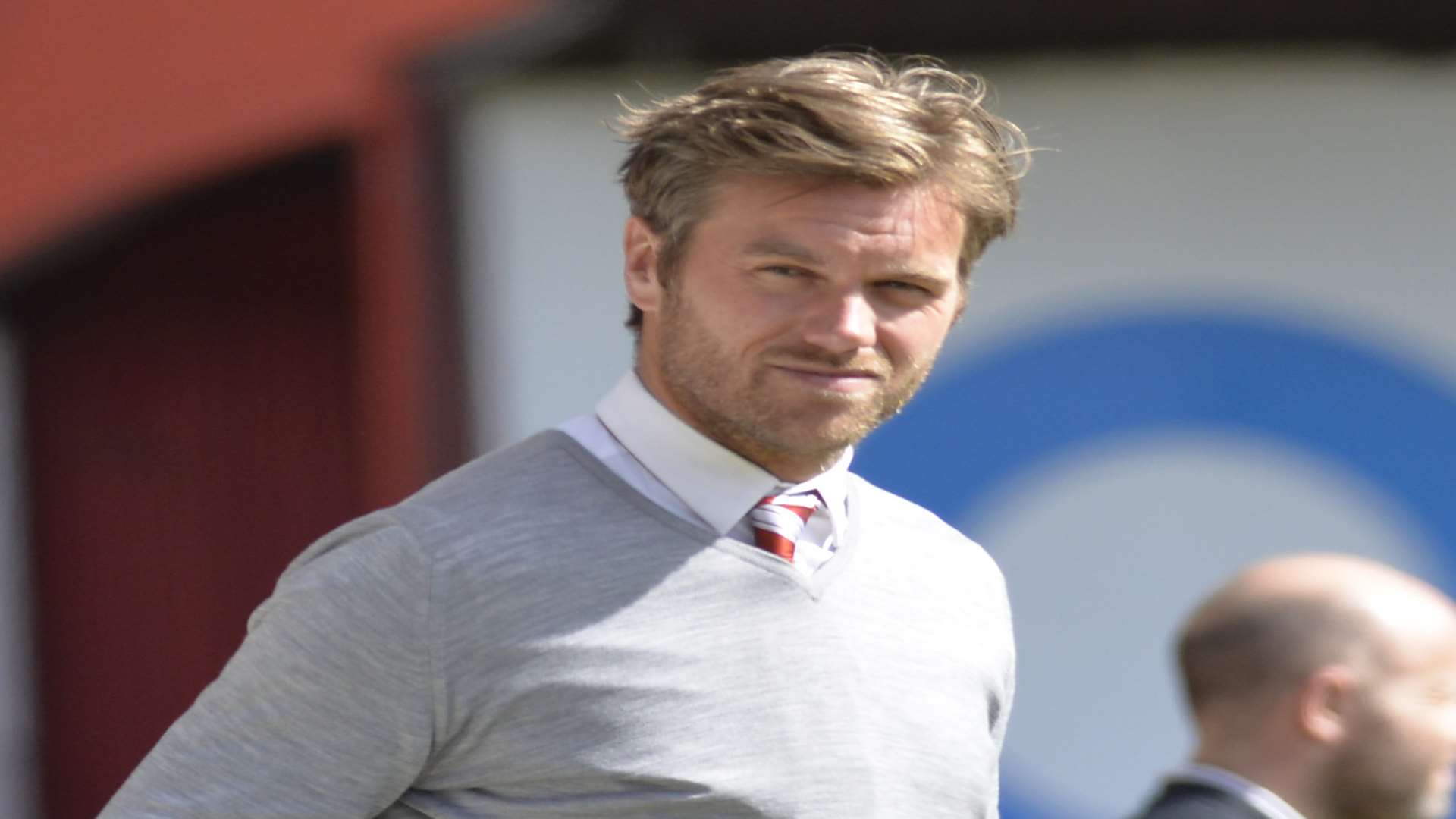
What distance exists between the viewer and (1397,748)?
75.3 inches

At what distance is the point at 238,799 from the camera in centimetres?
160

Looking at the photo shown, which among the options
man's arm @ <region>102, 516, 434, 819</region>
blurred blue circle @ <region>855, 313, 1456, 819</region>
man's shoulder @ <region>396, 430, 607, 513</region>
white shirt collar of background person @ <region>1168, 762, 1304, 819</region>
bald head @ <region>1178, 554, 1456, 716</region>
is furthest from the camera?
blurred blue circle @ <region>855, 313, 1456, 819</region>

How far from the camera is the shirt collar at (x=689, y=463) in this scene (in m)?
1.77

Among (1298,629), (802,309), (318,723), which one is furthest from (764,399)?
(1298,629)

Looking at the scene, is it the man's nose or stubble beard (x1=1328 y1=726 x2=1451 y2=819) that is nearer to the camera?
the man's nose

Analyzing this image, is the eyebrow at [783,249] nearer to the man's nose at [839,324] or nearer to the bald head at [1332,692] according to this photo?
the man's nose at [839,324]

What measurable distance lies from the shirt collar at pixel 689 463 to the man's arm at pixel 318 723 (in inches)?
10.3

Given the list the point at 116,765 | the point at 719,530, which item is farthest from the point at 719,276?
the point at 116,765

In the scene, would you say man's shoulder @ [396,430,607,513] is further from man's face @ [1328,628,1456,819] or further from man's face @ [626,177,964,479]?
man's face @ [1328,628,1456,819]

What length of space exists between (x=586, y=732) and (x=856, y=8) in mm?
2857

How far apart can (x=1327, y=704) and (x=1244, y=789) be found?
0.13 meters

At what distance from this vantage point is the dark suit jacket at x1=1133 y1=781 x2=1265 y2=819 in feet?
5.84

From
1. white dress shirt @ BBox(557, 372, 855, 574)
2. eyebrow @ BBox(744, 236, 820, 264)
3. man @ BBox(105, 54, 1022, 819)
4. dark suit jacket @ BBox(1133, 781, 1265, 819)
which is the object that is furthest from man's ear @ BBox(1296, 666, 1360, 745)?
eyebrow @ BBox(744, 236, 820, 264)

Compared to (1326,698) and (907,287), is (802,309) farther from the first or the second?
(1326,698)
